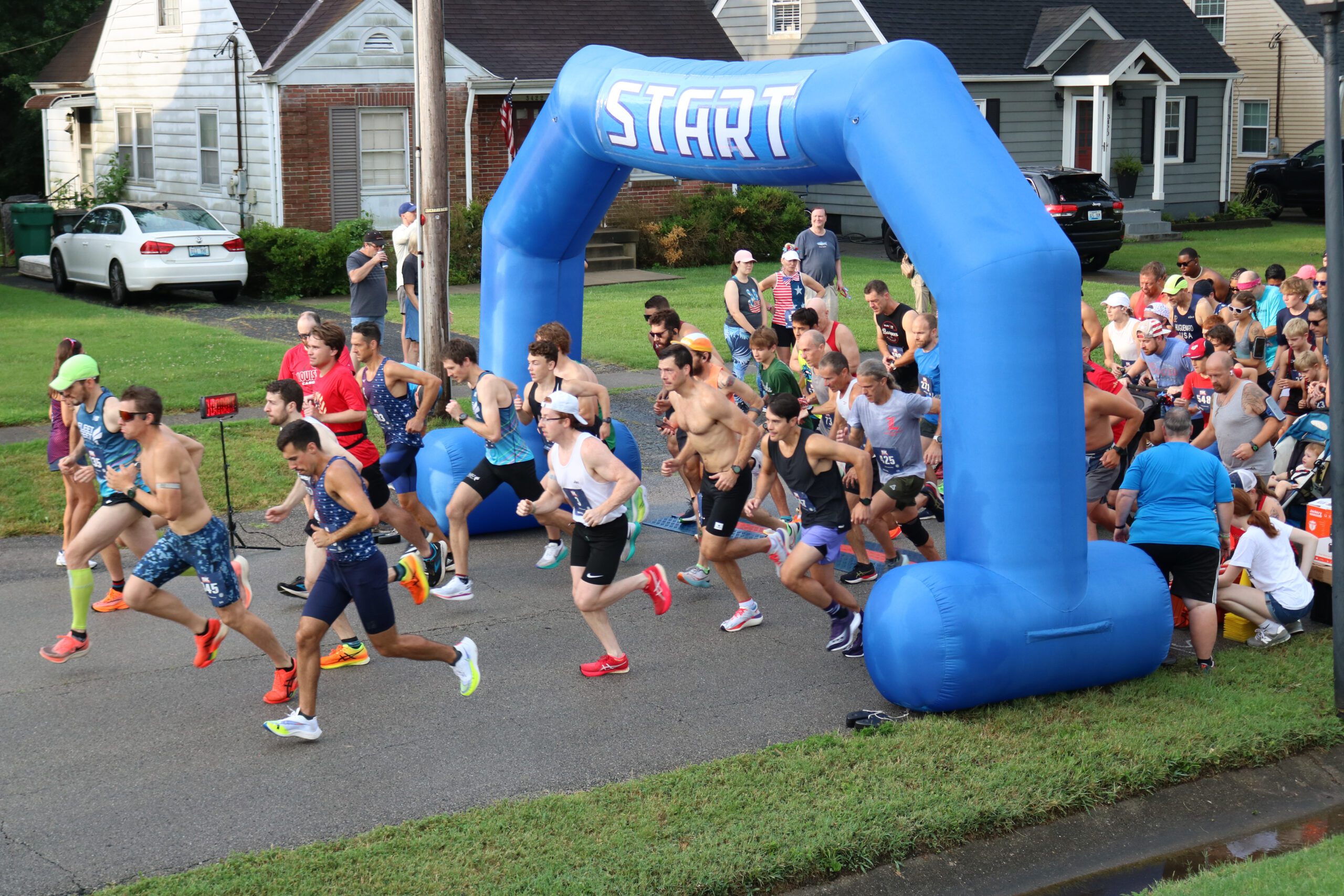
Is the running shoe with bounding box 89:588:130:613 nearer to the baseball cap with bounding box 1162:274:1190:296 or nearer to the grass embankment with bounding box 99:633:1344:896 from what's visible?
the grass embankment with bounding box 99:633:1344:896

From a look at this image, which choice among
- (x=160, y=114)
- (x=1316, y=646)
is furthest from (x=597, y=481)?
(x=160, y=114)

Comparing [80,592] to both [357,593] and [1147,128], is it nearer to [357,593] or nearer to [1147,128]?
[357,593]

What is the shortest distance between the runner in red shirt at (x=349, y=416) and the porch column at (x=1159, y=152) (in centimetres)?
2681

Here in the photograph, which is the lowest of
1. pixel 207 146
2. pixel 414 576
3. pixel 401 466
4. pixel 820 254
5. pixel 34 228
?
pixel 414 576

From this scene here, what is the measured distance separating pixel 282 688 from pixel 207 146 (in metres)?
20.5

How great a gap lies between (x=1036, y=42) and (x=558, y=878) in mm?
29088

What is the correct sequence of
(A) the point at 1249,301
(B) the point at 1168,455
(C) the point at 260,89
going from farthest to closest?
(C) the point at 260,89 → (A) the point at 1249,301 → (B) the point at 1168,455

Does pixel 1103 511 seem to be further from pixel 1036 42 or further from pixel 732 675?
pixel 1036 42

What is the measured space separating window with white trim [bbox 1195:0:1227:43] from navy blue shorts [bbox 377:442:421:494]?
34.5 m

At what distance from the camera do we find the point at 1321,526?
8938 mm

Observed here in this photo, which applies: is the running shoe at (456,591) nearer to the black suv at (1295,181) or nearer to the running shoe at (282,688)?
the running shoe at (282,688)

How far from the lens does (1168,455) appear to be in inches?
320

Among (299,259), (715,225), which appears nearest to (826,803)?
(299,259)

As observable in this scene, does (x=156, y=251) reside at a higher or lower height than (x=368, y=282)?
higher
